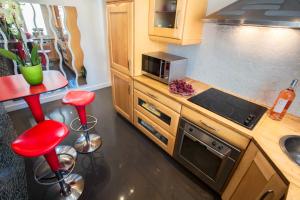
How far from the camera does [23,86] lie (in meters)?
1.37

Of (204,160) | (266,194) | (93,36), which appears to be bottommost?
(204,160)

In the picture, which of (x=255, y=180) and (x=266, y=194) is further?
(x=255, y=180)

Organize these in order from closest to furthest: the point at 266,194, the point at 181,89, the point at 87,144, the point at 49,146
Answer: the point at 266,194, the point at 49,146, the point at 181,89, the point at 87,144

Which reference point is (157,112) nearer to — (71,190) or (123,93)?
(123,93)

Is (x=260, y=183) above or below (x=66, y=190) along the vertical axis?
above

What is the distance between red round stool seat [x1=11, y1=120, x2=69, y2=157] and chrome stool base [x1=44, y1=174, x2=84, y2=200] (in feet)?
2.44

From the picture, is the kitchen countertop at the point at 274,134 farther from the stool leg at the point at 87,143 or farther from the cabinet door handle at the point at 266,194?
the stool leg at the point at 87,143

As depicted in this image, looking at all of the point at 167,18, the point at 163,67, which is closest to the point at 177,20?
the point at 167,18

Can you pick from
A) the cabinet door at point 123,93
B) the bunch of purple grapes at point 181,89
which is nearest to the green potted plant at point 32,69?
the cabinet door at point 123,93

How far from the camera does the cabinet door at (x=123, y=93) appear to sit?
7.08 ft

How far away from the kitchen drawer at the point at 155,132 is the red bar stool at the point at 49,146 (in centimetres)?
98

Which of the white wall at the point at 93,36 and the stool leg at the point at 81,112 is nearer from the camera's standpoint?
the stool leg at the point at 81,112

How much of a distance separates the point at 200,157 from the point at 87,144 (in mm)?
1456

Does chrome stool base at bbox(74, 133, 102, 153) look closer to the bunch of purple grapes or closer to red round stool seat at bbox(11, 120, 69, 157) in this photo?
red round stool seat at bbox(11, 120, 69, 157)
